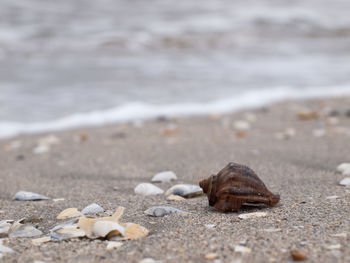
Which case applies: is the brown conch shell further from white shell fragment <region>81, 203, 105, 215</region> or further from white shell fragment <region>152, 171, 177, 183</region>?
white shell fragment <region>152, 171, 177, 183</region>

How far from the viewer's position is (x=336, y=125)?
4004 mm

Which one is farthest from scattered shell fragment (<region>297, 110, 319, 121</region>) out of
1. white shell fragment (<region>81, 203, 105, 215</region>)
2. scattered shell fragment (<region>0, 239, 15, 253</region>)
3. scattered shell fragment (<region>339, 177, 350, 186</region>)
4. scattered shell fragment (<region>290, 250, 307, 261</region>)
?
scattered shell fragment (<region>0, 239, 15, 253</region>)

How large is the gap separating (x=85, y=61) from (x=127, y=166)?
18.3ft

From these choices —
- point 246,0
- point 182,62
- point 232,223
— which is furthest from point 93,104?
point 246,0

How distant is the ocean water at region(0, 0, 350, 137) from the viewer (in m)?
5.15

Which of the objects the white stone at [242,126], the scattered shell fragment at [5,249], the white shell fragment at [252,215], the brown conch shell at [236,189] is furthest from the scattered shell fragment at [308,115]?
the scattered shell fragment at [5,249]

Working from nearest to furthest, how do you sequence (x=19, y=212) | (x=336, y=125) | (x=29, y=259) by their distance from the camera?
(x=29, y=259), (x=19, y=212), (x=336, y=125)

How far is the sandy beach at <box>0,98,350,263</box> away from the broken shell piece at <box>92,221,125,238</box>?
1.4 inches

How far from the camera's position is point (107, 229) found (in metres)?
1.41

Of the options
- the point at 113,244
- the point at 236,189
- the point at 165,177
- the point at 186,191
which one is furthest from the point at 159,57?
the point at 113,244

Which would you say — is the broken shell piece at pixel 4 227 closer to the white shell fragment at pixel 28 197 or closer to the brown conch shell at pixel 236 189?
the white shell fragment at pixel 28 197

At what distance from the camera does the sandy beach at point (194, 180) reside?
4.31ft

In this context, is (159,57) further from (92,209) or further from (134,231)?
(134,231)

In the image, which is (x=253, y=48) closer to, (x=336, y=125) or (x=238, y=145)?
(x=336, y=125)
